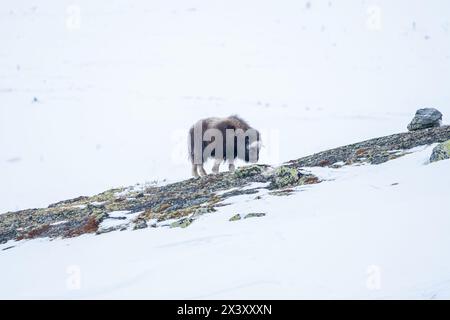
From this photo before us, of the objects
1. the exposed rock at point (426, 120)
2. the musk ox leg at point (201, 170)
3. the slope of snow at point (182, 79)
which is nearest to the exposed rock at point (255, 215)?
the musk ox leg at point (201, 170)

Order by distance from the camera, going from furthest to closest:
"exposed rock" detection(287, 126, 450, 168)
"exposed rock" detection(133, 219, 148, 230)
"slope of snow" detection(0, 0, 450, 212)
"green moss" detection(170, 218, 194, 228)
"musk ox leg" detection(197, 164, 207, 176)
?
"slope of snow" detection(0, 0, 450, 212) → "musk ox leg" detection(197, 164, 207, 176) → "exposed rock" detection(287, 126, 450, 168) → "exposed rock" detection(133, 219, 148, 230) → "green moss" detection(170, 218, 194, 228)

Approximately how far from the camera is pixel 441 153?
7.86 meters

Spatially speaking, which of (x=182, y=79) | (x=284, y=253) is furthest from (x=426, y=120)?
(x=182, y=79)

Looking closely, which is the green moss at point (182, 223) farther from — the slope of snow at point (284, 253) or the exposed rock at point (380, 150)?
the exposed rock at point (380, 150)

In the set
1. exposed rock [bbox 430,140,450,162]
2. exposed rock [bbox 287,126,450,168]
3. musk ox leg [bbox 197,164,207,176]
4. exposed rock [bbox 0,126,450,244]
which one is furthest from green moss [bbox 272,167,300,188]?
musk ox leg [bbox 197,164,207,176]

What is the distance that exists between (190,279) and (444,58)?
23995 millimetres

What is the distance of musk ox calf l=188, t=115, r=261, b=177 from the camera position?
40.4 ft

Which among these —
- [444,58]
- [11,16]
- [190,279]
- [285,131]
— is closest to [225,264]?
[190,279]

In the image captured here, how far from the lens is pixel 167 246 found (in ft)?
20.2

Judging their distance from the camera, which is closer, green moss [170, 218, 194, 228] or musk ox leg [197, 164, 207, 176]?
green moss [170, 218, 194, 228]

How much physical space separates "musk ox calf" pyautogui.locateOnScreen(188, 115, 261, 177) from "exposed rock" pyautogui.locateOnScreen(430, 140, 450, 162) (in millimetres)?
4986

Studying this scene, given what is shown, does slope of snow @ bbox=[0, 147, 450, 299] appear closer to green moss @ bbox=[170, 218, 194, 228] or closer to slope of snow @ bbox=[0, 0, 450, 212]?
green moss @ bbox=[170, 218, 194, 228]

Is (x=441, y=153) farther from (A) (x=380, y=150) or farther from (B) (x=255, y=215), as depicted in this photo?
(B) (x=255, y=215)

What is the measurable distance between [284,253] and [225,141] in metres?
7.15
